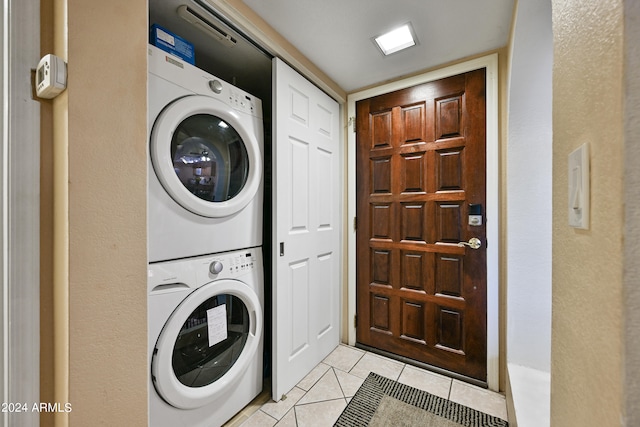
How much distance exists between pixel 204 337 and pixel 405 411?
3.77 feet

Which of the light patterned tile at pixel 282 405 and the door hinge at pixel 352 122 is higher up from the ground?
the door hinge at pixel 352 122

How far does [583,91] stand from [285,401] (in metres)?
1.79

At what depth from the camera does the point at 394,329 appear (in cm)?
191

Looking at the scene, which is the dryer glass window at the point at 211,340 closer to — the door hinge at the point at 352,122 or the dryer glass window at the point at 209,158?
the dryer glass window at the point at 209,158

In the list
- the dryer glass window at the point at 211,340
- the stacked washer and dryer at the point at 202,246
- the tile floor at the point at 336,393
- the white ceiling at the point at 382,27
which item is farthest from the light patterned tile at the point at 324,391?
the white ceiling at the point at 382,27

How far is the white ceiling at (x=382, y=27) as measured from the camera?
1.24m

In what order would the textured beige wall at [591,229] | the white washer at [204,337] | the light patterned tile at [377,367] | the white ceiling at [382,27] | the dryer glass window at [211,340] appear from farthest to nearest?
1. the light patterned tile at [377,367]
2. the white ceiling at [382,27]
3. the dryer glass window at [211,340]
4. the white washer at [204,337]
5. the textured beige wall at [591,229]

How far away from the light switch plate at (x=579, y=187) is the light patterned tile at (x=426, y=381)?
162 centimetres

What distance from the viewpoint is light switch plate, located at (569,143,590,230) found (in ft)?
1.12

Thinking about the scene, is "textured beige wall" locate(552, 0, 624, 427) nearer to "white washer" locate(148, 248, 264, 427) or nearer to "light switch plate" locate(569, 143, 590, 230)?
"light switch plate" locate(569, 143, 590, 230)

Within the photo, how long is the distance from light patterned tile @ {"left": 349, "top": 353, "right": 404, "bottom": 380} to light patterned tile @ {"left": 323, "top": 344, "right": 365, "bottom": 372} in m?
0.04

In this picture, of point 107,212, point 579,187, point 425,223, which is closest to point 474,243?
point 425,223

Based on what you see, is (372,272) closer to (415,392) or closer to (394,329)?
(394,329)

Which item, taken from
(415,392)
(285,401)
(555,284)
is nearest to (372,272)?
(415,392)
